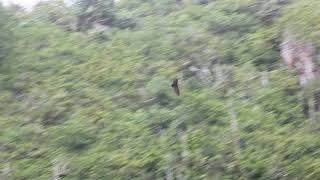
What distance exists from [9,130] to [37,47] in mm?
3026

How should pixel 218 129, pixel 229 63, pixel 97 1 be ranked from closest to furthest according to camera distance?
pixel 218 129, pixel 229 63, pixel 97 1

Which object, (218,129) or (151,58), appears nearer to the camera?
(218,129)

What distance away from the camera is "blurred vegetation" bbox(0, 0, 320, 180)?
339 inches

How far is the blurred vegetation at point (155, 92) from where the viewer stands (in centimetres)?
860

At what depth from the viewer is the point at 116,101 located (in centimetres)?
1034

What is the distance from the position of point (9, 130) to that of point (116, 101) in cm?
201

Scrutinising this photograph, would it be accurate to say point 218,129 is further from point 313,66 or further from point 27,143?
point 27,143

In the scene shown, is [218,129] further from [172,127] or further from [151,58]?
[151,58]

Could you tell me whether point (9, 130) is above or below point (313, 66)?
above

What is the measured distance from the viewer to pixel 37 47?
1175 centimetres

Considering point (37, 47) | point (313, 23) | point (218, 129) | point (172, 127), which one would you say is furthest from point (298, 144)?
point (37, 47)

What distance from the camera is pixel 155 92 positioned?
10.3m

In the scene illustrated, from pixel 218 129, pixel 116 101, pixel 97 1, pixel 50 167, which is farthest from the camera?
pixel 97 1

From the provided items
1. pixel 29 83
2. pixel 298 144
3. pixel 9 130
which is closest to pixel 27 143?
pixel 9 130
